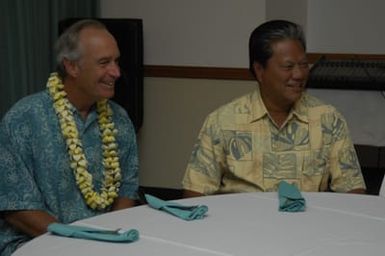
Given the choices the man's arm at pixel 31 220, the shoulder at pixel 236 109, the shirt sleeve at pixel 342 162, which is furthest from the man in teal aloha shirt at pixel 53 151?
the shirt sleeve at pixel 342 162

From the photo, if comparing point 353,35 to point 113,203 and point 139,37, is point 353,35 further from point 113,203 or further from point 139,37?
point 113,203

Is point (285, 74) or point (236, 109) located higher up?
point (285, 74)

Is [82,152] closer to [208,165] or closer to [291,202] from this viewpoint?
[208,165]

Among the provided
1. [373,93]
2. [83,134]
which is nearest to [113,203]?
[83,134]

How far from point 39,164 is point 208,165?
59 centimetres

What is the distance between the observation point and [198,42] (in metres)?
4.06

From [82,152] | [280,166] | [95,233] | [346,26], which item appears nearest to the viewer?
[95,233]

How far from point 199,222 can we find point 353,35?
311 cm

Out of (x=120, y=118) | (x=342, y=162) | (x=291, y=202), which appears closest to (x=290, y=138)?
(x=342, y=162)

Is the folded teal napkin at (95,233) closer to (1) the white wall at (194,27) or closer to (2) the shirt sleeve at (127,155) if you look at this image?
(2) the shirt sleeve at (127,155)

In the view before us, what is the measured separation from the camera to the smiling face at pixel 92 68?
7.15 ft

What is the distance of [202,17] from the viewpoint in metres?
4.02

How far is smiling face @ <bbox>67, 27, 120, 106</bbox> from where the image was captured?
2180mm

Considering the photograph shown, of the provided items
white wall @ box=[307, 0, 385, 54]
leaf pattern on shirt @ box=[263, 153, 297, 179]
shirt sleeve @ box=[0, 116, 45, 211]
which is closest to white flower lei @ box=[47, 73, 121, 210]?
shirt sleeve @ box=[0, 116, 45, 211]
